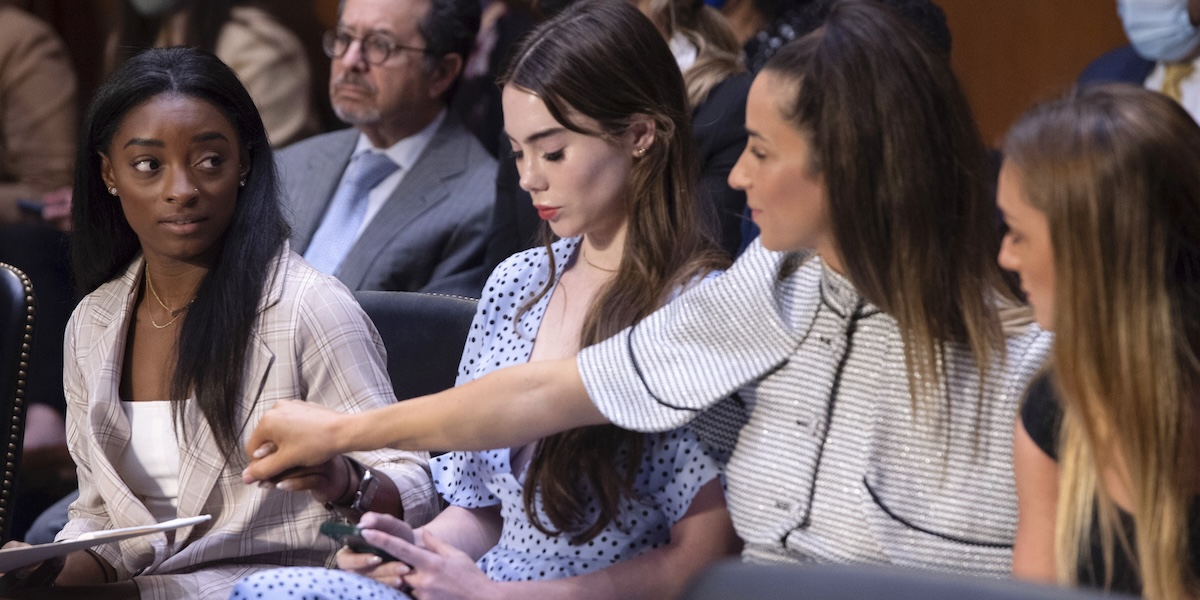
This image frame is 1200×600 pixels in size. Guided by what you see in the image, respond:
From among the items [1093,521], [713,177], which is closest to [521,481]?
[1093,521]

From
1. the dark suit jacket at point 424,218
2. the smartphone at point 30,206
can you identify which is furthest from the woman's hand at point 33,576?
the smartphone at point 30,206

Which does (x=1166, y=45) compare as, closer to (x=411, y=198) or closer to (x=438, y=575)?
(x=411, y=198)

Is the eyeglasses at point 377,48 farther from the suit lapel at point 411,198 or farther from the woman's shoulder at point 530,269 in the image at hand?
the woman's shoulder at point 530,269

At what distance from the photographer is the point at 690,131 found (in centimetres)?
184

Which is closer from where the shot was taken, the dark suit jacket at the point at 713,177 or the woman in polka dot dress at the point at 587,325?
the woman in polka dot dress at the point at 587,325

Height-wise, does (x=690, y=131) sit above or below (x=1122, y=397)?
above

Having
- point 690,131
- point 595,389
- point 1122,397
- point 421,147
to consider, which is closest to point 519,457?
point 595,389

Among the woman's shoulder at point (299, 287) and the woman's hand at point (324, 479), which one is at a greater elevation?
the woman's shoulder at point (299, 287)

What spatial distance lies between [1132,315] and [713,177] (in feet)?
4.49

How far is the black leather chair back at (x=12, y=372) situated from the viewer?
76.3 inches

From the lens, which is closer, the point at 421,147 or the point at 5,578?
the point at 5,578

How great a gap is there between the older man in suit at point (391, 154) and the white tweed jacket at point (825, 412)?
1.43 metres

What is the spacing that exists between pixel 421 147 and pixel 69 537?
5.00 feet

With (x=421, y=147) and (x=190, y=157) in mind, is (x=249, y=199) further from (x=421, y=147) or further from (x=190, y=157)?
(x=421, y=147)
